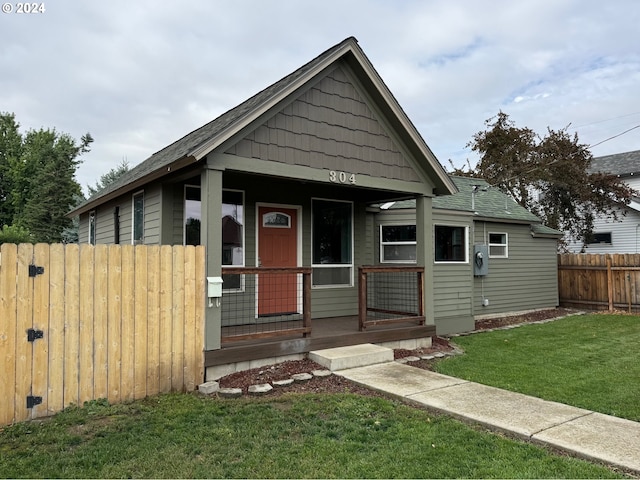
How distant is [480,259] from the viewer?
35.4 feet

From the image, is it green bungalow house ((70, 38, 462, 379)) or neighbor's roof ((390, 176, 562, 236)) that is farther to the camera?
neighbor's roof ((390, 176, 562, 236))

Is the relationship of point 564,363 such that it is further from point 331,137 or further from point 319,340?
point 331,137

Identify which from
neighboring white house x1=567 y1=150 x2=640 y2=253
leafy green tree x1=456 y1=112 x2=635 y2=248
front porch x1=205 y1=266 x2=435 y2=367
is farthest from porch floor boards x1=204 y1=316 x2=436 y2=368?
neighboring white house x1=567 y1=150 x2=640 y2=253

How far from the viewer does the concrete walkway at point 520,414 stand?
3.37 meters

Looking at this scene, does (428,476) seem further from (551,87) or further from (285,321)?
(551,87)

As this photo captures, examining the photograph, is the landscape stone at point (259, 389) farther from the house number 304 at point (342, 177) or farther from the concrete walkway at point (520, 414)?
the house number 304 at point (342, 177)

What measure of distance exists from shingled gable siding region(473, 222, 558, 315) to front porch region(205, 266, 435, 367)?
325 cm

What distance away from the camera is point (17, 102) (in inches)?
1232

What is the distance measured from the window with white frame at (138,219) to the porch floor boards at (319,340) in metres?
3.30

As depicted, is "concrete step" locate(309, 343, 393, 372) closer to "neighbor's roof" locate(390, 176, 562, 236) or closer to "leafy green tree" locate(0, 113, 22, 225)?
"neighbor's roof" locate(390, 176, 562, 236)

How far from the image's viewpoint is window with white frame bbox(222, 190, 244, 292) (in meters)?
7.50

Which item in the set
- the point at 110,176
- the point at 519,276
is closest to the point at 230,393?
the point at 519,276

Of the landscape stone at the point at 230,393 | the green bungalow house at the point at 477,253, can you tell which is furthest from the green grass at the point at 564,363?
the landscape stone at the point at 230,393

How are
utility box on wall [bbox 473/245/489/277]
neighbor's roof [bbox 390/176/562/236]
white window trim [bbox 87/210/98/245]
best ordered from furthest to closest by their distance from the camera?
neighbor's roof [bbox 390/176/562/236]
white window trim [bbox 87/210/98/245]
utility box on wall [bbox 473/245/489/277]
